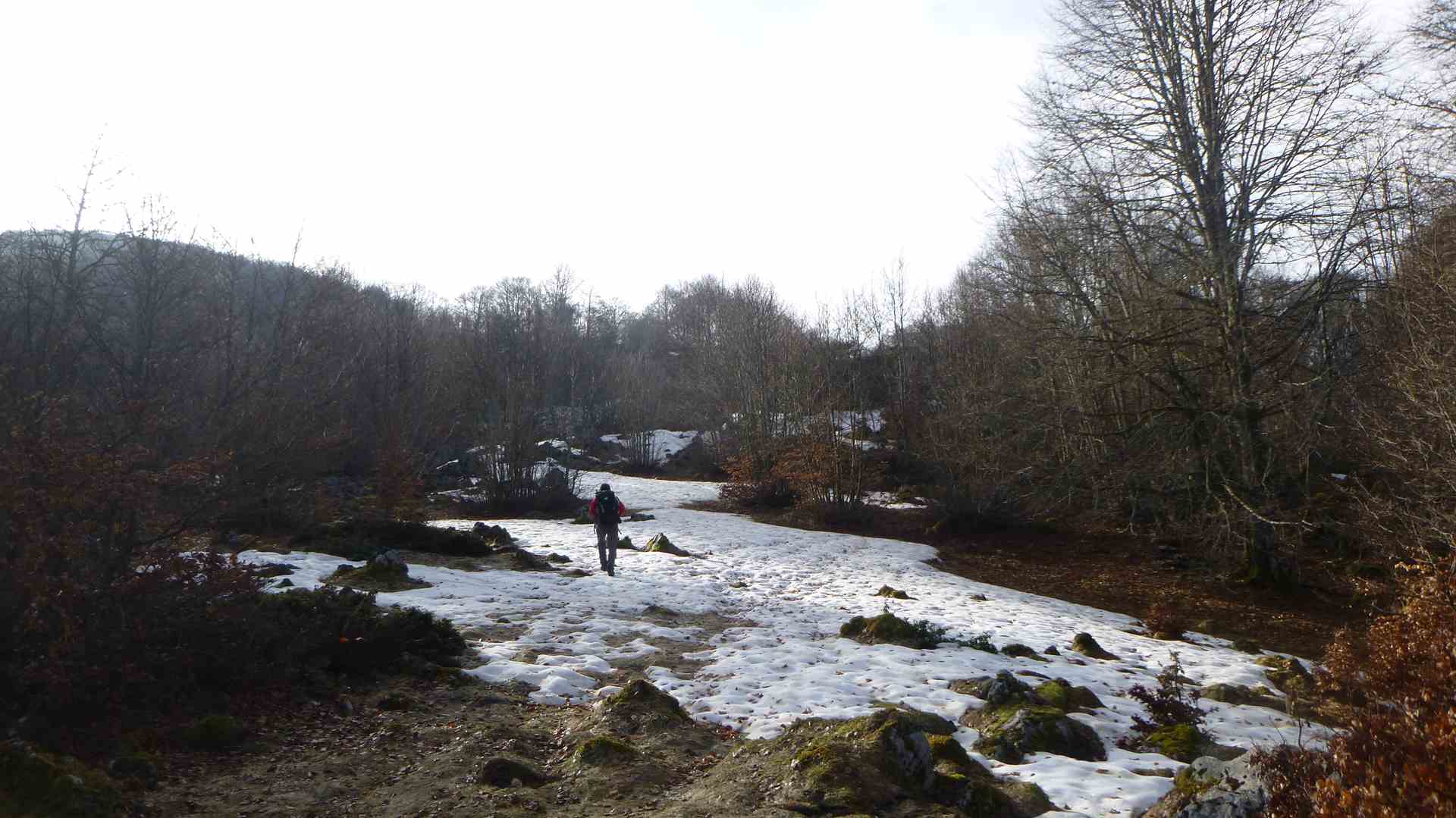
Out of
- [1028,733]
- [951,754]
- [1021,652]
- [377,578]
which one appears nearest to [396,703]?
[951,754]

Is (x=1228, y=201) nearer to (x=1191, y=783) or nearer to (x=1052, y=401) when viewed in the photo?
(x=1052, y=401)

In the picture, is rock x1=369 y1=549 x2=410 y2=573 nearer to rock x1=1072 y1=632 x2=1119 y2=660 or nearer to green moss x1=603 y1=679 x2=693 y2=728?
green moss x1=603 y1=679 x2=693 y2=728

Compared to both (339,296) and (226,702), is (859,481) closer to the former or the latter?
(339,296)

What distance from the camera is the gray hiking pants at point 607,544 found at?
13.5 m

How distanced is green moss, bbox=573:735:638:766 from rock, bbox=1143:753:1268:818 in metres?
3.18

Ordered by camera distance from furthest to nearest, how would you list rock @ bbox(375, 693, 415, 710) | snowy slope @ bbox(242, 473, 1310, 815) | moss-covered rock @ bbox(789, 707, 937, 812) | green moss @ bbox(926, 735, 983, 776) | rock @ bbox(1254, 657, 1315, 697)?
rock @ bbox(1254, 657, 1315, 697) < snowy slope @ bbox(242, 473, 1310, 815) < rock @ bbox(375, 693, 415, 710) < green moss @ bbox(926, 735, 983, 776) < moss-covered rock @ bbox(789, 707, 937, 812)

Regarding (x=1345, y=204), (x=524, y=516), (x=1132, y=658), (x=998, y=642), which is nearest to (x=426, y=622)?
(x=998, y=642)

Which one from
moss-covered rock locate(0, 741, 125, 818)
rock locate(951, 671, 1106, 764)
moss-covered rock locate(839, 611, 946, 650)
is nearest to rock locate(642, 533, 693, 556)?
moss-covered rock locate(839, 611, 946, 650)

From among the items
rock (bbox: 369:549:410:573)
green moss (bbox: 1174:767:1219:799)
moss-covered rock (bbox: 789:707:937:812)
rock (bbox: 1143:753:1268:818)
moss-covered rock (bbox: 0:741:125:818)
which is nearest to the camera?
moss-covered rock (bbox: 0:741:125:818)

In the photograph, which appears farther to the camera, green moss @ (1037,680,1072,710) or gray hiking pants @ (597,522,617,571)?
gray hiking pants @ (597,522,617,571)

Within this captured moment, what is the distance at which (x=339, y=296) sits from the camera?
80.4 feet

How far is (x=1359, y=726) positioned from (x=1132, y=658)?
6.51 meters

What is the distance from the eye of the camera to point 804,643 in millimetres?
9719

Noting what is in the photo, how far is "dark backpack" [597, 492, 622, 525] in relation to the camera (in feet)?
44.4
